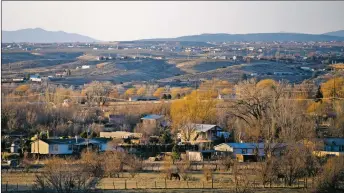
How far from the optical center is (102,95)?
3428 centimetres

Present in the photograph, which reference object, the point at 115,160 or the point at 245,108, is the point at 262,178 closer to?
the point at 115,160

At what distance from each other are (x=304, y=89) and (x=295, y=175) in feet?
52.5

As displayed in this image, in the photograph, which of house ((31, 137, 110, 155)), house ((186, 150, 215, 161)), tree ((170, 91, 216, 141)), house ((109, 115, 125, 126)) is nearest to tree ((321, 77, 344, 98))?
tree ((170, 91, 216, 141))

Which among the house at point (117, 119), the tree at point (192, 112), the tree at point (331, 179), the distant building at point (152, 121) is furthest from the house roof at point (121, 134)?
the tree at point (331, 179)

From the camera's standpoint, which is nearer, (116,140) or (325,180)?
(325,180)

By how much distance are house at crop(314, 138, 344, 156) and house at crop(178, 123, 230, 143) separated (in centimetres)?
374

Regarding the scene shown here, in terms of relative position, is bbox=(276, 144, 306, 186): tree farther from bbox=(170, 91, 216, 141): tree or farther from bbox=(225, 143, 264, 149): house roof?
bbox=(170, 91, 216, 141): tree

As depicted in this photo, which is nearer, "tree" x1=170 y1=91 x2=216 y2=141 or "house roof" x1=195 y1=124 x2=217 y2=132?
"house roof" x1=195 y1=124 x2=217 y2=132

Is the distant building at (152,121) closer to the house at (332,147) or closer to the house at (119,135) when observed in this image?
the house at (119,135)

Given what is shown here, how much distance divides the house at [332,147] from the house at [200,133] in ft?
12.3

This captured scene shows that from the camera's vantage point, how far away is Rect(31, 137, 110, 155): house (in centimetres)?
1877

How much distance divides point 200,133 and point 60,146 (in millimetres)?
4972

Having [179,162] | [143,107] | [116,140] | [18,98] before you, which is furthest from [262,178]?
[18,98]

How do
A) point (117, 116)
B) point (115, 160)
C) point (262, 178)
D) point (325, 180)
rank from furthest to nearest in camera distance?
point (117, 116)
point (115, 160)
point (262, 178)
point (325, 180)
